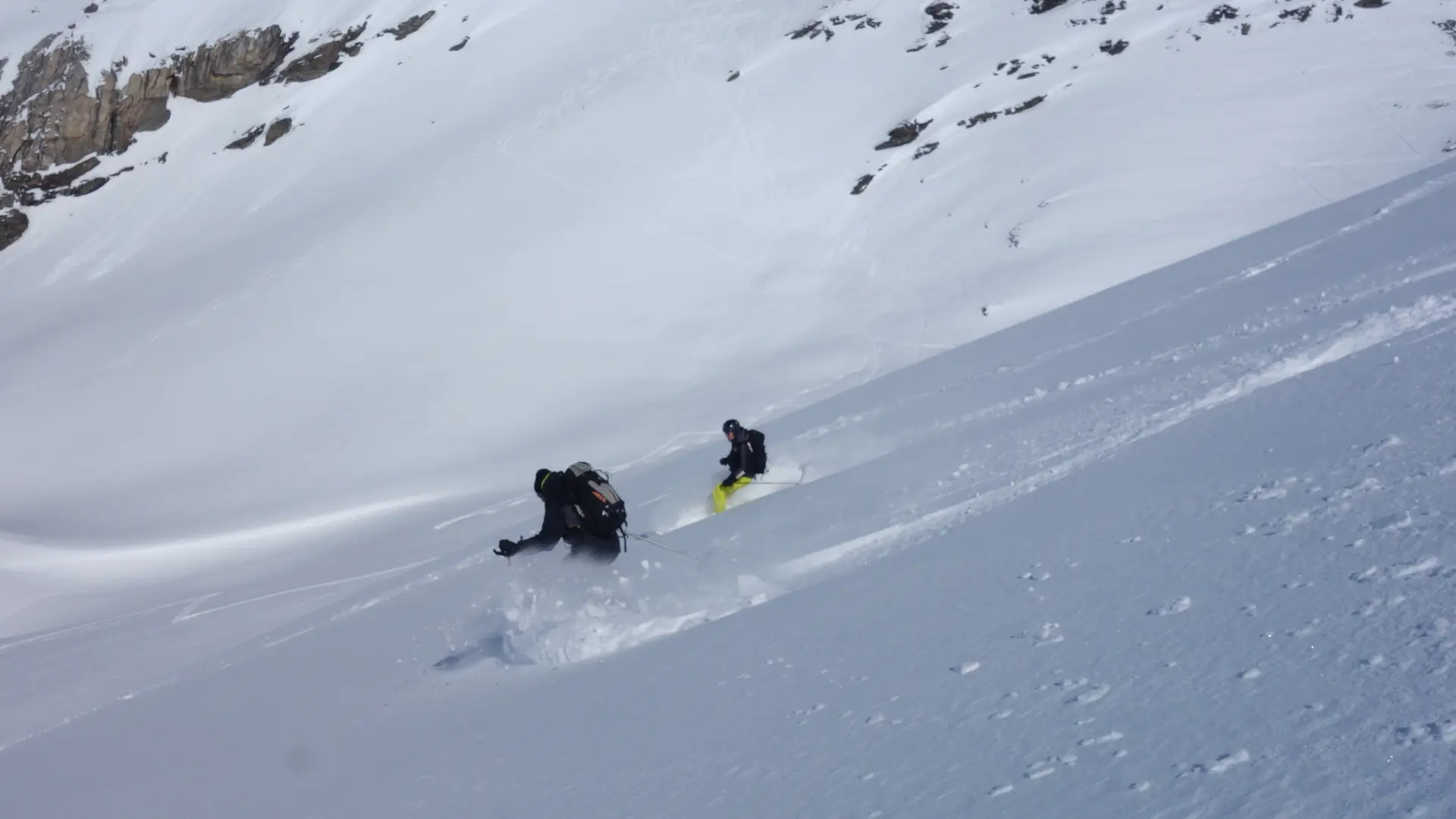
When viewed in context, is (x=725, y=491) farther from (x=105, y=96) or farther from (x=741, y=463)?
(x=105, y=96)

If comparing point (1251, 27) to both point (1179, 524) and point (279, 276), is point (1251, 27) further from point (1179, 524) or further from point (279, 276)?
point (1179, 524)

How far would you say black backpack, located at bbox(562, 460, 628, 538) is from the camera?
932 centimetres

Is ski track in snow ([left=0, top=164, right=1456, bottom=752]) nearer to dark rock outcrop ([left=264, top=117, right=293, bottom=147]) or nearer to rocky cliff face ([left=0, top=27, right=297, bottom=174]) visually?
dark rock outcrop ([left=264, top=117, right=293, bottom=147])

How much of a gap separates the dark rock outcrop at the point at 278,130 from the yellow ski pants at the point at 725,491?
113 feet

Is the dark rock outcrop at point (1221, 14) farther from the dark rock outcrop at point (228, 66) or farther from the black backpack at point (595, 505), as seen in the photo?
the dark rock outcrop at point (228, 66)

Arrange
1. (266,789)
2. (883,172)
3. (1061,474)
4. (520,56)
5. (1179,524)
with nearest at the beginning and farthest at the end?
(1179,524) < (266,789) < (1061,474) < (883,172) < (520,56)

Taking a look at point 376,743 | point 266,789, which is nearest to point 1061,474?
point 376,743

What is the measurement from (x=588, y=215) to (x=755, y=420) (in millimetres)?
15304

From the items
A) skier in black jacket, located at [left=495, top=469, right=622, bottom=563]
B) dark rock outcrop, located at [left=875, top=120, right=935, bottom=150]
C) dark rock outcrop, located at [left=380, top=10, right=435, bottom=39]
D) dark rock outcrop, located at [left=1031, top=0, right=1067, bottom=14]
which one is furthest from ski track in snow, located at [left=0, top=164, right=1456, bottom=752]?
dark rock outcrop, located at [left=380, top=10, right=435, bottom=39]

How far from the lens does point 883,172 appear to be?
32.3m

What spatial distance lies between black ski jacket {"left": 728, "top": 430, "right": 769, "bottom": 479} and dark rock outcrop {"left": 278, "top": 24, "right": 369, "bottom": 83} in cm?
3687

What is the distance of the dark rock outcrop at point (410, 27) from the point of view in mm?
44406

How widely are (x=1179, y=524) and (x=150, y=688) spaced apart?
9154mm

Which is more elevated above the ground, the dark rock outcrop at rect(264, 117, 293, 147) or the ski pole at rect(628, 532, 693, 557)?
the ski pole at rect(628, 532, 693, 557)
